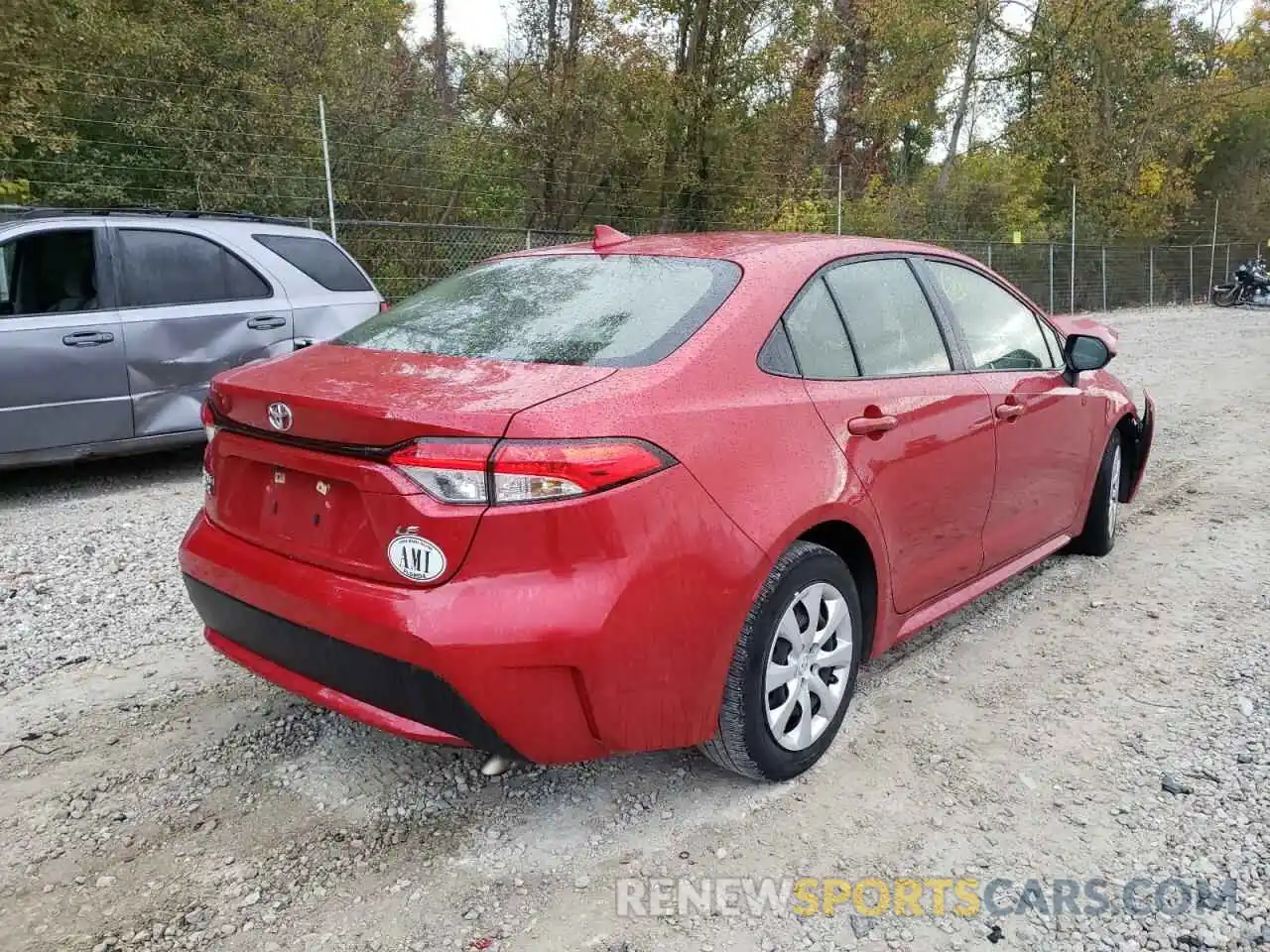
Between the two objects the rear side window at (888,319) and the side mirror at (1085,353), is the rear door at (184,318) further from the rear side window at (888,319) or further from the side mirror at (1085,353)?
the side mirror at (1085,353)

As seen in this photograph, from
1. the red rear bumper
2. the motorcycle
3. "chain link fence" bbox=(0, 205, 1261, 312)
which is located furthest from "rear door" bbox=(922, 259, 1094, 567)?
the motorcycle

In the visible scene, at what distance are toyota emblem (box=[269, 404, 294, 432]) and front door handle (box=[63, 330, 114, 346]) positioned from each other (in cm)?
387

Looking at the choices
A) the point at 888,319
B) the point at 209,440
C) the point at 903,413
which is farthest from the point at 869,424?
the point at 209,440

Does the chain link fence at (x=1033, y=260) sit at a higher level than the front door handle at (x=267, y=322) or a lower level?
higher

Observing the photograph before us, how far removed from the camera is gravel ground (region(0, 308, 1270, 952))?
2.23m

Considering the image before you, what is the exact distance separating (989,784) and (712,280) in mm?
1666

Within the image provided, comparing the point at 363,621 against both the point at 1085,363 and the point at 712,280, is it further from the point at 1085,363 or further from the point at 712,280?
the point at 1085,363

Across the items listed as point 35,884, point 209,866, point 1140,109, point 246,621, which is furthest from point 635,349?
point 1140,109

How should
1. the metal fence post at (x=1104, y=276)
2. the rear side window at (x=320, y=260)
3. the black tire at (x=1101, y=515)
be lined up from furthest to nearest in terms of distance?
the metal fence post at (x=1104, y=276)
the rear side window at (x=320, y=260)
the black tire at (x=1101, y=515)

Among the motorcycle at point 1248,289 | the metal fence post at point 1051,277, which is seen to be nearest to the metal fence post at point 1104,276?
the metal fence post at point 1051,277

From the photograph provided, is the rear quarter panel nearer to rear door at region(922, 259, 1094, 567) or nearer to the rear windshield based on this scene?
the rear windshield

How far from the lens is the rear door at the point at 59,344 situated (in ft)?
17.7

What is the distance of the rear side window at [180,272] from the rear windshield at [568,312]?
3419 millimetres

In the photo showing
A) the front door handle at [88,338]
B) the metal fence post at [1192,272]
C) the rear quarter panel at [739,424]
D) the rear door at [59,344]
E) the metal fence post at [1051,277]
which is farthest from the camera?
the metal fence post at [1192,272]
